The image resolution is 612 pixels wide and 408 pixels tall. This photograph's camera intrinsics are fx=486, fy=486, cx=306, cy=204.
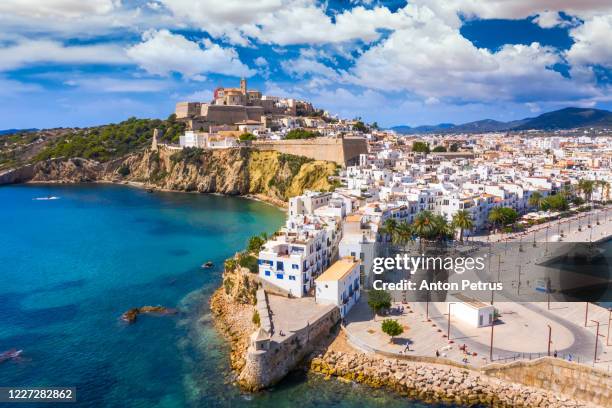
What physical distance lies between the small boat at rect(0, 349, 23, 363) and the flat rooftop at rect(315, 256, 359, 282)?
16.7m

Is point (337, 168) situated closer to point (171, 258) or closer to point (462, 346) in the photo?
point (171, 258)

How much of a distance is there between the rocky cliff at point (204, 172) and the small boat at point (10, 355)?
150 ft

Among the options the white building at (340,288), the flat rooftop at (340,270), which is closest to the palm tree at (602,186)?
the flat rooftop at (340,270)

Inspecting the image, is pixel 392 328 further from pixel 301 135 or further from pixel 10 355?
pixel 301 135

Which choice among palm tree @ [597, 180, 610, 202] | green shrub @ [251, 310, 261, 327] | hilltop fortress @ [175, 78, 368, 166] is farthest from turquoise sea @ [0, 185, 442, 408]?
palm tree @ [597, 180, 610, 202]

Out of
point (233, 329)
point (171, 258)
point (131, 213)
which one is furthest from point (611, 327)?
point (131, 213)

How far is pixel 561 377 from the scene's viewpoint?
832 inches

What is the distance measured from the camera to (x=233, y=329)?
28250 millimetres

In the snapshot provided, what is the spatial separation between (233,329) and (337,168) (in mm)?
49184

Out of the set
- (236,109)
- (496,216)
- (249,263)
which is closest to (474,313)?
(249,263)

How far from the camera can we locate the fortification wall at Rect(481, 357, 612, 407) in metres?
20.4

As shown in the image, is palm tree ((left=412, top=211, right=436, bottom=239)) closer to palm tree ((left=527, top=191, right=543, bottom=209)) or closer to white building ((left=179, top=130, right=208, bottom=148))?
palm tree ((left=527, top=191, right=543, bottom=209))

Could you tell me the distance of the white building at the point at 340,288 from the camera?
27.3 meters

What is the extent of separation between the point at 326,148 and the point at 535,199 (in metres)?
33.9
